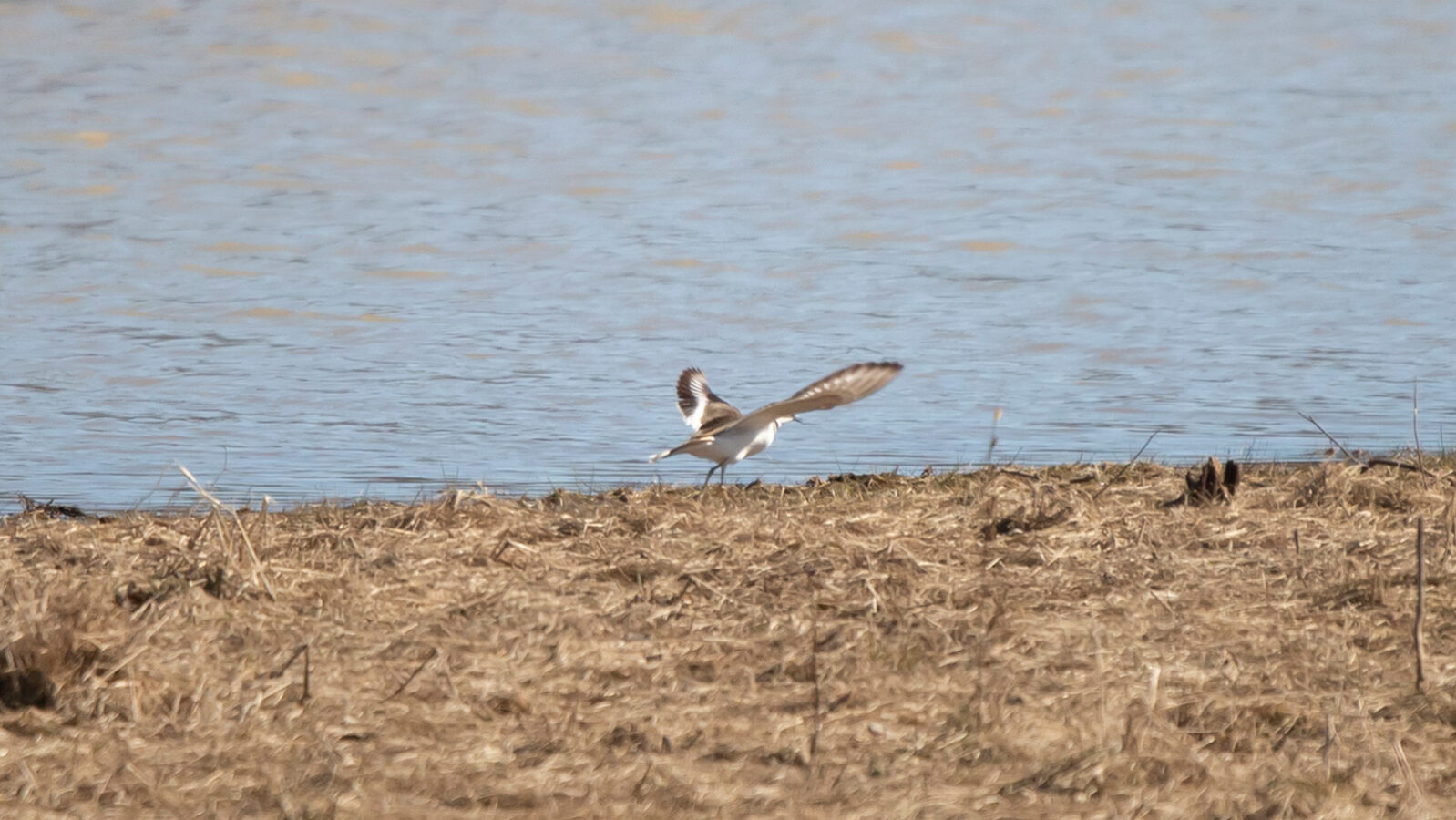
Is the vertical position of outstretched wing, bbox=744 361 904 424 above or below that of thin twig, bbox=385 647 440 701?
below

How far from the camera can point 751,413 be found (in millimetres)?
7750

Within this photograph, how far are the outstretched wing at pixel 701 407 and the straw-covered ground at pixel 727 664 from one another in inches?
58.1

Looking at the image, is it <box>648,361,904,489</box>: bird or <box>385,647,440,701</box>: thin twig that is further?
<box>648,361,904,489</box>: bird

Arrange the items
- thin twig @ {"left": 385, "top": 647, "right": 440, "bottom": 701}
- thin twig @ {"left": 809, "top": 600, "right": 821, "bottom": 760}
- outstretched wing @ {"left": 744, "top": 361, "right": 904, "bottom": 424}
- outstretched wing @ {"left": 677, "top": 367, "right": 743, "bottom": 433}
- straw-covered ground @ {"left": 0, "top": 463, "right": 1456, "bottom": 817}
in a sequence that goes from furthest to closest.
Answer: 1. outstretched wing @ {"left": 677, "top": 367, "right": 743, "bottom": 433}
2. outstretched wing @ {"left": 744, "top": 361, "right": 904, "bottom": 424}
3. thin twig @ {"left": 385, "top": 647, "right": 440, "bottom": 701}
4. thin twig @ {"left": 809, "top": 600, "right": 821, "bottom": 760}
5. straw-covered ground @ {"left": 0, "top": 463, "right": 1456, "bottom": 817}

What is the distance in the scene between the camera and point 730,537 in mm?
5957

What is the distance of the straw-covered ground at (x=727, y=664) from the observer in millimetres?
4016

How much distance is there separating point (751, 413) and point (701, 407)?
1.81 feet

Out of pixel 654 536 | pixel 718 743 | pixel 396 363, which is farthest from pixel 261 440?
pixel 718 743

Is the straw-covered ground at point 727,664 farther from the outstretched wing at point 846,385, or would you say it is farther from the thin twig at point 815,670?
Answer: the outstretched wing at point 846,385

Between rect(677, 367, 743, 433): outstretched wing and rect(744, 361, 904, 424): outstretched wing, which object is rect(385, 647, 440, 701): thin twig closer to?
rect(744, 361, 904, 424): outstretched wing

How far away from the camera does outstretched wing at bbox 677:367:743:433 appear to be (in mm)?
7898

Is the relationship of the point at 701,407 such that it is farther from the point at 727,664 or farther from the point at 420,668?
the point at 420,668

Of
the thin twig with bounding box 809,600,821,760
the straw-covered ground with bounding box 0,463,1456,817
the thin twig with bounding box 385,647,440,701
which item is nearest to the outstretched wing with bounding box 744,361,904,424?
the straw-covered ground with bounding box 0,463,1456,817

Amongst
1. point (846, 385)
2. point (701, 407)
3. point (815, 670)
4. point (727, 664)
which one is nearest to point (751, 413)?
point (701, 407)
